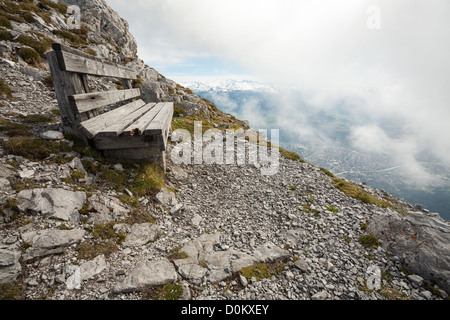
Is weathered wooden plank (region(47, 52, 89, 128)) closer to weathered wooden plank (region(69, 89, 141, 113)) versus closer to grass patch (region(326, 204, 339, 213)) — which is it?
weathered wooden plank (region(69, 89, 141, 113))

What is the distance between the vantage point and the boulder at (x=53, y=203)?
422cm

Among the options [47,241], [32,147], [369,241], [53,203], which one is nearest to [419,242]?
[369,241]

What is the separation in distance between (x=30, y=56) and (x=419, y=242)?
21508 mm

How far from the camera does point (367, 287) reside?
181 inches

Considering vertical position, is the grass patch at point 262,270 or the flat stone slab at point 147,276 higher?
the flat stone slab at point 147,276

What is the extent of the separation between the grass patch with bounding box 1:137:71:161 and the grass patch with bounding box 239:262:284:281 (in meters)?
6.48

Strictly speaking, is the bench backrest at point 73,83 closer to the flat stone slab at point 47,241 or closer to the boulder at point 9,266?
the flat stone slab at point 47,241

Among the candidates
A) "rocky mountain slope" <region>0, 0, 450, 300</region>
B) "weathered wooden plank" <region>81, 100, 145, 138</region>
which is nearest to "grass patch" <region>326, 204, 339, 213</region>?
"rocky mountain slope" <region>0, 0, 450, 300</region>

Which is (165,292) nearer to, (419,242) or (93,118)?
(93,118)

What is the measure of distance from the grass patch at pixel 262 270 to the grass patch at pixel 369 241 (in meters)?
2.82

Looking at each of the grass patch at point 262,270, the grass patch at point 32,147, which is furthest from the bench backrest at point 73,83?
the grass patch at point 262,270

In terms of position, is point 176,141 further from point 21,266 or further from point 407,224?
point 407,224

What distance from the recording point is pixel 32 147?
548 centimetres

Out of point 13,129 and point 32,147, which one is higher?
point 13,129
